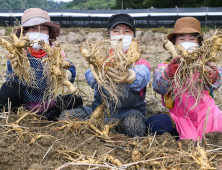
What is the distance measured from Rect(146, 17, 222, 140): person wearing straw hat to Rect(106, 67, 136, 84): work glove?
0.30 metres

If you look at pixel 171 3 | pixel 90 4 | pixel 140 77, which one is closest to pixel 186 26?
pixel 140 77

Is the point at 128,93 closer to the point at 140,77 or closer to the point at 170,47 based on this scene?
the point at 140,77

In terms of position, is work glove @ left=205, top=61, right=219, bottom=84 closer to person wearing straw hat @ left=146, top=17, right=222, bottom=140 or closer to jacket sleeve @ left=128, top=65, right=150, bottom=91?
person wearing straw hat @ left=146, top=17, right=222, bottom=140

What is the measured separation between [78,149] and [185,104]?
1.04m

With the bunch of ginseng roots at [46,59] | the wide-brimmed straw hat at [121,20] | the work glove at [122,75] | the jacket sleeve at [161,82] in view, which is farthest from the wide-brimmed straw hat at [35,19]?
the jacket sleeve at [161,82]

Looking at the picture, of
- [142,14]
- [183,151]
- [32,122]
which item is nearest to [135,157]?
[183,151]

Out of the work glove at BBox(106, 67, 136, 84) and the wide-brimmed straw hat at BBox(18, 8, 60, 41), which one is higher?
the wide-brimmed straw hat at BBox(18, 8, 60, 41)

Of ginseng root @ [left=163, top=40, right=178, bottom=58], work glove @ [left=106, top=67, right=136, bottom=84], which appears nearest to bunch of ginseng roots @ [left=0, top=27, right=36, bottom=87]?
work glove @ [left=106, top=67, right=136, bottom=84]

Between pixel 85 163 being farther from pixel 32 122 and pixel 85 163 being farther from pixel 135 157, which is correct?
pixel 32 122

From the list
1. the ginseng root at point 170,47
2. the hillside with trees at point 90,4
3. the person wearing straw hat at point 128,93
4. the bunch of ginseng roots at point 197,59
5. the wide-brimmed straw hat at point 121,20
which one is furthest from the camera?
the hillside with trees at point 90,4

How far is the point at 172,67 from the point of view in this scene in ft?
5.53

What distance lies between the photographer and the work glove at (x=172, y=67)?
5.31 feet

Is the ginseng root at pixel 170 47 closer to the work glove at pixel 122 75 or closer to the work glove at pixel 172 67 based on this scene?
the work glove at pixel 172 67

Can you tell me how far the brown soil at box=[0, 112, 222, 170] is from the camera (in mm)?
1269
